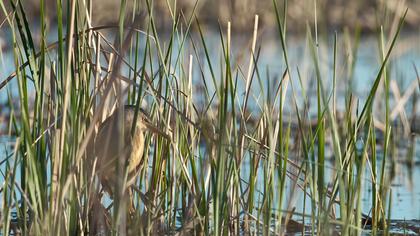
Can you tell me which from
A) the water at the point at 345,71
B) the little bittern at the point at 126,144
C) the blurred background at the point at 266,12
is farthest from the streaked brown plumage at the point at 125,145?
the blurred background at the point at 266,12

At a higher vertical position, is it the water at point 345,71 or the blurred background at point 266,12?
the blurred background at point 266,12

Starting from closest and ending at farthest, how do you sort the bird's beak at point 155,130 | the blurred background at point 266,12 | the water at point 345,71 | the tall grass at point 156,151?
the tall grass at point 156,151
the bird's beak at point 155,130
the water at point 345,71
the blurred background at point 266,12

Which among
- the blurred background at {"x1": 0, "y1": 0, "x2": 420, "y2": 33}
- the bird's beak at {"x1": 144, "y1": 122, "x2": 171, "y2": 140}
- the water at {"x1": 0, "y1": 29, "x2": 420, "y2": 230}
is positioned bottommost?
the water at {"x1": 0, "y1": 29, "x2": 420, "y2": 230}

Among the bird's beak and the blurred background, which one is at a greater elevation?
the blurred background

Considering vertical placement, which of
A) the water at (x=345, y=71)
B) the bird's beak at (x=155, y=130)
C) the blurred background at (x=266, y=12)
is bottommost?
the water at (x=345, y=71)

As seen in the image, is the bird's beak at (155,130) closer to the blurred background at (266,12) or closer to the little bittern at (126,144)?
the little bittern at (126,144)

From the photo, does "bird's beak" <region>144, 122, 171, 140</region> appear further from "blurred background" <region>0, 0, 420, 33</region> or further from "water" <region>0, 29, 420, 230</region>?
"blurred background" <region>0, 0, 420, 33</region>

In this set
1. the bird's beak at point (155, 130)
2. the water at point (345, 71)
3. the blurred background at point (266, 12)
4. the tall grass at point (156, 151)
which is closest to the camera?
the tall grass at point (156, 151)

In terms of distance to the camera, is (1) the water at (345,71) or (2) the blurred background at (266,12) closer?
(1) the water at (345,71)

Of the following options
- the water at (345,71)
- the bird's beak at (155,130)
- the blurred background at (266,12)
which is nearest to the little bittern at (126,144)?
the bird's beak at (155,130)

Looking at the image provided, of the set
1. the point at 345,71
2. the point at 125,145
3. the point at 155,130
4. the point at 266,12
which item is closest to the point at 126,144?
the point at 125,145

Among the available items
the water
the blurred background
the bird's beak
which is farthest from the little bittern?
the blurred background

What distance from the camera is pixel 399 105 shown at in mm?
5363

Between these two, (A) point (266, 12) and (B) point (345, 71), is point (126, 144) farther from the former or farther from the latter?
(A) point (266, 12)
